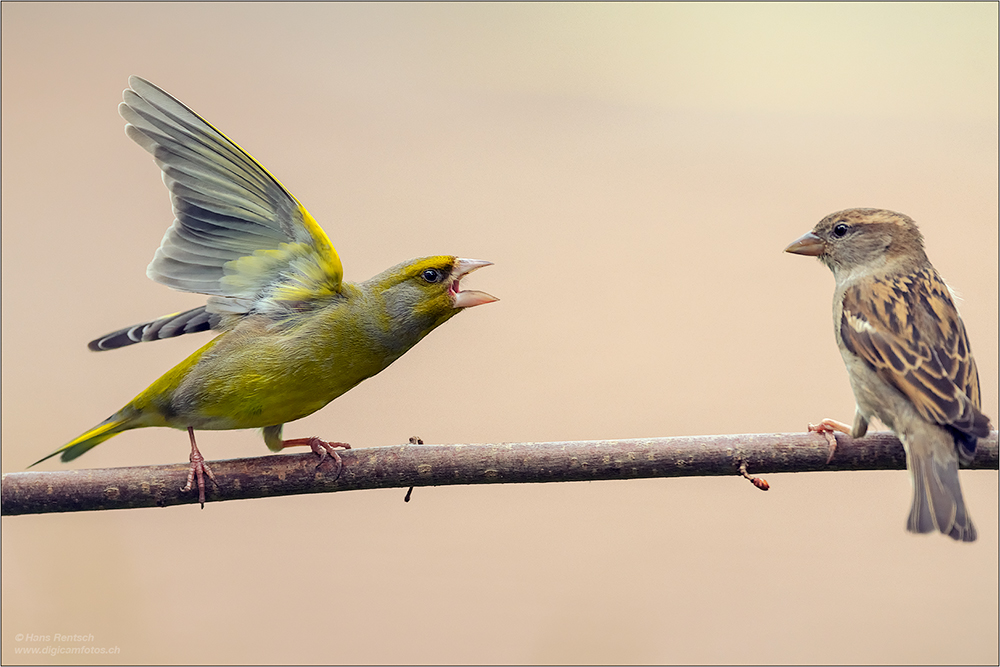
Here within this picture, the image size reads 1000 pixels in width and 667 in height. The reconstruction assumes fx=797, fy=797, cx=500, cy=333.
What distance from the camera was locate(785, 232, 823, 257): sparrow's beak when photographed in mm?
2260

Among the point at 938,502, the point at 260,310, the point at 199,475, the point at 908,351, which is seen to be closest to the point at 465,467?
the point at 199,475

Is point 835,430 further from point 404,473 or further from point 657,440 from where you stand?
point 404,473

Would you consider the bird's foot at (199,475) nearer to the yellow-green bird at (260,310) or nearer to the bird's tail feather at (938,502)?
the yellow-green bird at (260,310)

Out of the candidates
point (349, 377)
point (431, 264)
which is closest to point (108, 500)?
point (349, 377)

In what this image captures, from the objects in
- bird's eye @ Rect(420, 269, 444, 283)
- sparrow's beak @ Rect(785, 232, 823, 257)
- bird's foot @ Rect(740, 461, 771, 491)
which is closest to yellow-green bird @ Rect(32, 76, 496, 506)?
bird's eye @ Rect(420, 269, 444, 283)

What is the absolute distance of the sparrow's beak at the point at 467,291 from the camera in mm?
1955

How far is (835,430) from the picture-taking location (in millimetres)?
1944

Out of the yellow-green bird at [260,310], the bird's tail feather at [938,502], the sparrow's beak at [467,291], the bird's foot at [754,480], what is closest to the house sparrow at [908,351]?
the bird's tail feather at [938,502]

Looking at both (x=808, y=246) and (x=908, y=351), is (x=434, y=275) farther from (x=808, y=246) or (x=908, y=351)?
(x=908, y=351)

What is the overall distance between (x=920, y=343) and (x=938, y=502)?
557mm

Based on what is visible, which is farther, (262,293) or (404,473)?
(262,293)

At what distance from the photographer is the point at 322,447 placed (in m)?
2.05

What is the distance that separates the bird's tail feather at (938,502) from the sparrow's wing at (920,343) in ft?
0.46

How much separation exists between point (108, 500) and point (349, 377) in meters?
0.64
